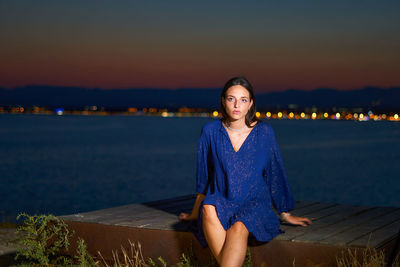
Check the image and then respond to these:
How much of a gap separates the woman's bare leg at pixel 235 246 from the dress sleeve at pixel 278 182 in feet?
2.35

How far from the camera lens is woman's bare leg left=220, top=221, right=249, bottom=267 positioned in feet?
13.3

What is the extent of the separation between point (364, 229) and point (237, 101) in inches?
66.5

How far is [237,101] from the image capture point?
447 centimetres

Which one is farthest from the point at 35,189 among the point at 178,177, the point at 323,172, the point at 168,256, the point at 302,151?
the point at 302,151

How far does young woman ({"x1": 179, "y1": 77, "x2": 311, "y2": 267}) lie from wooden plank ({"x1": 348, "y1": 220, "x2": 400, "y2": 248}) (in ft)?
2.07

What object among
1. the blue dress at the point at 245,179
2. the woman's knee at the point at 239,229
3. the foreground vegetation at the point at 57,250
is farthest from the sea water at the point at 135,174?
the woman's knee at the point at 239,229

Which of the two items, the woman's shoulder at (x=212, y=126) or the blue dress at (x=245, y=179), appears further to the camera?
the woman's shoulder at (x=212, y=126)

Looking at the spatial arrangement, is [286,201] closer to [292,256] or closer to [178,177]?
[292,256]

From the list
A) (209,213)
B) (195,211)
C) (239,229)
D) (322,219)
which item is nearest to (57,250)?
(195,211)

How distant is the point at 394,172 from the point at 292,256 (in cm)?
4067

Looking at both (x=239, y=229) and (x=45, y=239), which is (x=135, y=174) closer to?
(x=45, y=239)

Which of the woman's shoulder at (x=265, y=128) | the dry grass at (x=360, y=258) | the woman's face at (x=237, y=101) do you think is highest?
the woman's face at (x=237, y=101)

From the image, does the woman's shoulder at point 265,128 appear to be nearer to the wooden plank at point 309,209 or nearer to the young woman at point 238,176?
the young woman at point 238,176

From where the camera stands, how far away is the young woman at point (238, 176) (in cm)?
431
